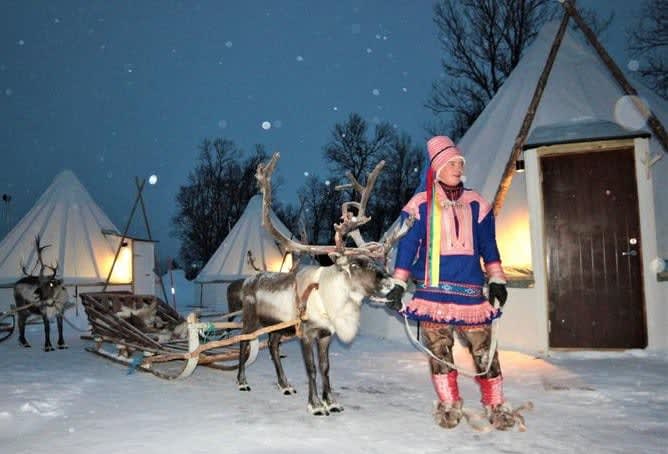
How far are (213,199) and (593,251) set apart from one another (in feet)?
121

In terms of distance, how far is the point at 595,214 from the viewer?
7801 millimetres

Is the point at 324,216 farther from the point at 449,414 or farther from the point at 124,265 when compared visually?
the point at 449,414

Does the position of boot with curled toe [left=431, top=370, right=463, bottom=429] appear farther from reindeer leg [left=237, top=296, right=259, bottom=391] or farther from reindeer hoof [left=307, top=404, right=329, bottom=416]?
reindeer leg [left=237, top=296, right=259, bottom=391]

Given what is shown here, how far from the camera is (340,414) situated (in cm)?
467

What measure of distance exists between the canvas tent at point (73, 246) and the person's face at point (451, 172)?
15.7 meters

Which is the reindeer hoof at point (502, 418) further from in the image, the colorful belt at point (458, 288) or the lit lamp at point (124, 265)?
the lit lamp at point (124, 265)

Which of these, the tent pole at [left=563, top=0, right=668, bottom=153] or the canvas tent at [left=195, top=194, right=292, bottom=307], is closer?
the tent pole at [left=563, top=0, right=668, bottom=153]

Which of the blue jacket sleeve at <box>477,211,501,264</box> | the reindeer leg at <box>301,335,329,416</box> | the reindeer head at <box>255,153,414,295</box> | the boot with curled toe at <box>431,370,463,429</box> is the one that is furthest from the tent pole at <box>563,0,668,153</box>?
the reindeer leg at <box>301,335,329,416</box>

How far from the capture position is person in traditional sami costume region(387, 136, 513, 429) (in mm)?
4039

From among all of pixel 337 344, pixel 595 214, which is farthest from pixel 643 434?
pixel 337 344

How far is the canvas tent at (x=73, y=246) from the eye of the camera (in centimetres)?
1712

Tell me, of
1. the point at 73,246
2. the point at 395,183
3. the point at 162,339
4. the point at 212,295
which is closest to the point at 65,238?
the point at 73,246

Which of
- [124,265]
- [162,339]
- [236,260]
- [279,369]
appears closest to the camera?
[279,369]

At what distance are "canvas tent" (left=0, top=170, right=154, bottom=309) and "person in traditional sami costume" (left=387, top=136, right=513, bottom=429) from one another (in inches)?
615
